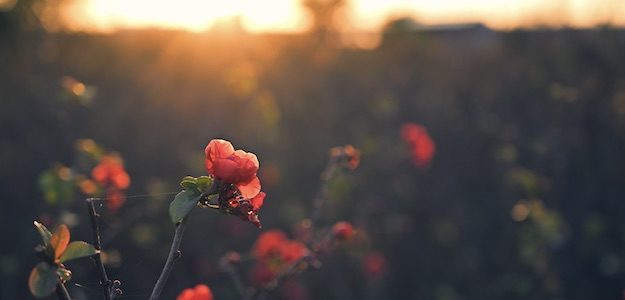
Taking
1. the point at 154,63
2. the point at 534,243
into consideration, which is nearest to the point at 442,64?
the point at 154,63

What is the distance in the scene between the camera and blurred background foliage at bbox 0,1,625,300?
4668mm

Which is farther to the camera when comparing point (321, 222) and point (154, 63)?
point (154, 63)

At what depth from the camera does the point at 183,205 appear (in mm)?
1084

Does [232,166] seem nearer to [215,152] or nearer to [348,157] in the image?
[215,152]

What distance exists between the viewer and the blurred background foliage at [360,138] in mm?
4668

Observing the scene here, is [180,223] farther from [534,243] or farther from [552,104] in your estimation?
[552,104]

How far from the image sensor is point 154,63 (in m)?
6.35

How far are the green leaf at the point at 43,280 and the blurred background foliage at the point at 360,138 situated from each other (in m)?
2.82

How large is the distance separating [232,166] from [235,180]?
0.08 ft

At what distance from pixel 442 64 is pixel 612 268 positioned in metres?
2.97

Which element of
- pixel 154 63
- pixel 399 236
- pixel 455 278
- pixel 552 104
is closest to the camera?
pixel 455 278

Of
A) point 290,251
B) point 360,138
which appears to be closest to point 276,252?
point 290,251

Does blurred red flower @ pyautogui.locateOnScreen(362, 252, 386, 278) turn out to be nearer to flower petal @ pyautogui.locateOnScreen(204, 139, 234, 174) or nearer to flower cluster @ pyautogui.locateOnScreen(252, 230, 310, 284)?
flower cluster @ pyautogui.locateOnScreen(252, 230, 310, 284)

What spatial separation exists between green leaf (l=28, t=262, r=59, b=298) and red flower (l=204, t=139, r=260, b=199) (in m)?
0.24
